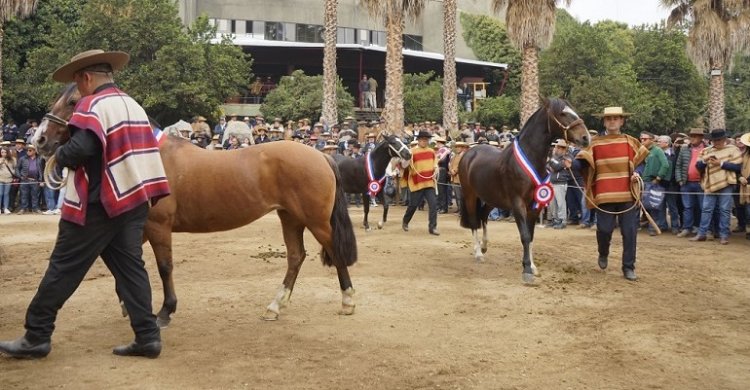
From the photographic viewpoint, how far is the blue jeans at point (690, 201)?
14.2 metres

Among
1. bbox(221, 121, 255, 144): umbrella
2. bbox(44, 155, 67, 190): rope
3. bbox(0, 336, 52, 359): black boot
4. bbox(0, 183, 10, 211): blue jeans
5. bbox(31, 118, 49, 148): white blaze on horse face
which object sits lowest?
bbox(0, 336, 52, 359): black boot

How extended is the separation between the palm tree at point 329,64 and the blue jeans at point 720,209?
15.9 metres

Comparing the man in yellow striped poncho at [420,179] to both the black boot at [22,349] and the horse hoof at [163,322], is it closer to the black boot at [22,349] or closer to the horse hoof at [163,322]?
the horse hoof at [163,322]

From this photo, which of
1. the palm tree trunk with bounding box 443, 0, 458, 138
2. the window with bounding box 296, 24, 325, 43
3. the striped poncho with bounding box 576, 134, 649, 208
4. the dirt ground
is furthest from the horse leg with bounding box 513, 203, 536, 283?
the window with bounding box 296, 24, 325, 43

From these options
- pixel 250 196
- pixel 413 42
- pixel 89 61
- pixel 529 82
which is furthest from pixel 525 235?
pixel 413 42

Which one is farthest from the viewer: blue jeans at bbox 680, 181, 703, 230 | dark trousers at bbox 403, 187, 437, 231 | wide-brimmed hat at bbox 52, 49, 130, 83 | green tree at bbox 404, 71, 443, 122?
green tree at bbox 404, 71, 443, 122

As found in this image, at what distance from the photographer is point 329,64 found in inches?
1040

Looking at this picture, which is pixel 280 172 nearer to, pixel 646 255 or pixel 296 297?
pixel 296 297

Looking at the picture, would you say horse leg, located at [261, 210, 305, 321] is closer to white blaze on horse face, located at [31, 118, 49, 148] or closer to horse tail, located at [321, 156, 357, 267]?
horse tail, located at [321, 156, 357, 267]

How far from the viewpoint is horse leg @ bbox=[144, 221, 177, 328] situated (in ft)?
22.2

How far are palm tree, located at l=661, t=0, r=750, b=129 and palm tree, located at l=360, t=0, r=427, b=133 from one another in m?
10.2

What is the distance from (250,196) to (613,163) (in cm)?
520

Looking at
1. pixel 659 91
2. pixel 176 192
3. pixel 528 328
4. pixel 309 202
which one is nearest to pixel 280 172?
pixel 309 202

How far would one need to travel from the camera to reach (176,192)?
6.93m
